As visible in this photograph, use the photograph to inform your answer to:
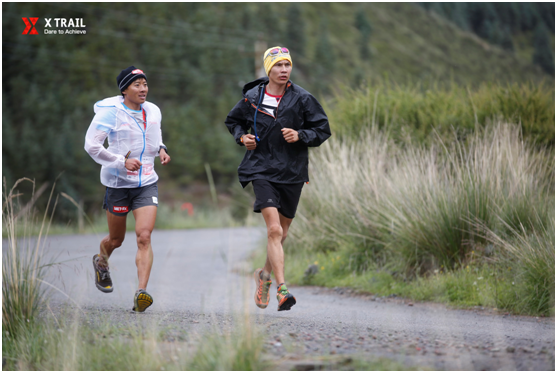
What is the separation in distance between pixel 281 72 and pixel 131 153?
58.9 inches

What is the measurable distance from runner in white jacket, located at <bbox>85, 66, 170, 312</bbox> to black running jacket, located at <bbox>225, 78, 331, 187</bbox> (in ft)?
2.65

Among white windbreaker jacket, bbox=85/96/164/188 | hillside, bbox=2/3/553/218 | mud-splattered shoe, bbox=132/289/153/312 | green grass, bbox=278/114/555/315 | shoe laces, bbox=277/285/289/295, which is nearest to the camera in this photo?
shoe laces, bbox=277/285/289/295

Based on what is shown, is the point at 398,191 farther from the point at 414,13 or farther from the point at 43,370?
the point at 414,13

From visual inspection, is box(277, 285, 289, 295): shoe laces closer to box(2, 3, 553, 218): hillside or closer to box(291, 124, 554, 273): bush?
box(291, 124, 554, 273): bush

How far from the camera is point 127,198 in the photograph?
A: 221 inches

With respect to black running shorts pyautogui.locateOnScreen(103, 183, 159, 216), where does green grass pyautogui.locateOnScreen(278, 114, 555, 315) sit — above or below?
below

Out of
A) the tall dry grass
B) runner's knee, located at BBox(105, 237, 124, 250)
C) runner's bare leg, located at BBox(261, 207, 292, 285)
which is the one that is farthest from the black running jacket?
the tall dry grass

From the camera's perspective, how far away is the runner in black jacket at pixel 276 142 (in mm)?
5301

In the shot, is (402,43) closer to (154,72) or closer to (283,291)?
(154,72)

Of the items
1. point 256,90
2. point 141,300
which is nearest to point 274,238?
point 141,300

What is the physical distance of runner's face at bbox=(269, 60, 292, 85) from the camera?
535 centimetres

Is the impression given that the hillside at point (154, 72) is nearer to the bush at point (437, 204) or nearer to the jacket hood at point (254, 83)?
the bush at point (437, 204)

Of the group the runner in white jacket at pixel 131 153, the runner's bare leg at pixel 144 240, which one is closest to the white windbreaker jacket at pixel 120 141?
the runner in white jacket at pixel 131 153

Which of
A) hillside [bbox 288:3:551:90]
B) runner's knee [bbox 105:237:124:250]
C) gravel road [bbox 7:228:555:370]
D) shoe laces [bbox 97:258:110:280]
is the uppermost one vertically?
hillside [bbox 288:3:551:90]
